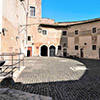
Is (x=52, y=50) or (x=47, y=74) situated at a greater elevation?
(x=52, y=50)

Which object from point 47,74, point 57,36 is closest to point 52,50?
point 57,36

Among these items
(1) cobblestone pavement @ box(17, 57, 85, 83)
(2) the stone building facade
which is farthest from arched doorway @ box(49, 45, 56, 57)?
(1) cobblestone pavement @ box(17, 57, 85, 83)

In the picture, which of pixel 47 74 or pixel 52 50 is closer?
pixel 47 74

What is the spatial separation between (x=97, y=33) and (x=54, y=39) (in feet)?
30.6

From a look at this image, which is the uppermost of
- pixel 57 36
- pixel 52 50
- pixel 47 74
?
pixel 57 36

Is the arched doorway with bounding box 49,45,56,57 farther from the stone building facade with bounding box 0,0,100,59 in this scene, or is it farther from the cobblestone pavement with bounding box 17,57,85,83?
the cobblestone pavement with bounding box 17,57,85,83

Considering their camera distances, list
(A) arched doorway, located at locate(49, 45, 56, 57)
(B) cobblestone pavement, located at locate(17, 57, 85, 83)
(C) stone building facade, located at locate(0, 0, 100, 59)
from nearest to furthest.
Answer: (B) cobblestone pavement, located at locate(17, 57, 85, 83) → (C) stone building facade, located at locate(0, 0, 100, 59) → (A) arched doorway, located at locate(49, 45, 56, 57)

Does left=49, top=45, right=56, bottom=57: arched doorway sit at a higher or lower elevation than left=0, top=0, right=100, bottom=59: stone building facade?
lower

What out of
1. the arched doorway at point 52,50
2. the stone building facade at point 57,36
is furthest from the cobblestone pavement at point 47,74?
the arched doorway at point 52,50

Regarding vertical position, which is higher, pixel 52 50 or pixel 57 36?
pixel 57 36

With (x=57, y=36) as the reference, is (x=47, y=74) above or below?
below

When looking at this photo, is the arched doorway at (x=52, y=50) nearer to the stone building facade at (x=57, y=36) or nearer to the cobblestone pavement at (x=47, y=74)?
the stone building facade at (x=57, y=36)

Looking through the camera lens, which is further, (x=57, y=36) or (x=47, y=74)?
(x=57, y=36)

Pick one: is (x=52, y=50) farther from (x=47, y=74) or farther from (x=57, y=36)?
(x=47, y=74)
